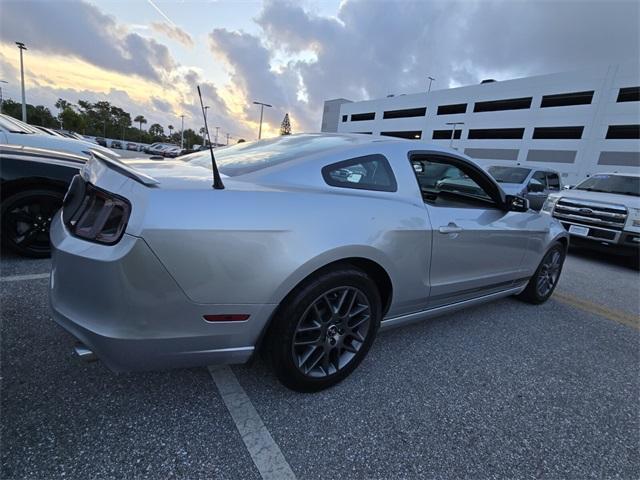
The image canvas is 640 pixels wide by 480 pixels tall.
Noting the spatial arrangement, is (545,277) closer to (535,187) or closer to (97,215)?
(97,215)

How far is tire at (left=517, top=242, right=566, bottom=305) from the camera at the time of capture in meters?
3.60

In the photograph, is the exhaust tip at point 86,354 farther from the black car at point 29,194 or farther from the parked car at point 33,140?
the parked car at point 33,140

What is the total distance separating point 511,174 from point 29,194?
10.1m

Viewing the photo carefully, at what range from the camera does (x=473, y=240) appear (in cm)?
255

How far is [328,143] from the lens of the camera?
2.28 meters

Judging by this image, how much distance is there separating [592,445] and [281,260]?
196 cm

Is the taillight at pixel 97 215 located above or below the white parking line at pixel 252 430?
above

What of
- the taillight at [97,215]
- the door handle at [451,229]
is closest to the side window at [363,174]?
the door handle at [451,229]

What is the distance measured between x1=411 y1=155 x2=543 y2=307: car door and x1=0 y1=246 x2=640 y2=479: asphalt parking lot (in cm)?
52

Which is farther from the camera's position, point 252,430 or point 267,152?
point 267,152

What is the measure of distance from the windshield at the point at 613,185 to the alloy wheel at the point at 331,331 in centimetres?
719

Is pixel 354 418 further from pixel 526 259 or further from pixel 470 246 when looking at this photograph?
pixel 526 259

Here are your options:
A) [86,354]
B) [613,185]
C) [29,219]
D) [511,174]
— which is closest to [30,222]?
[29,219]

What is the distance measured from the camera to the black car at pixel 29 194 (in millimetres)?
3229
